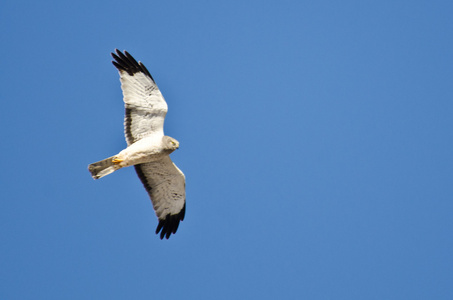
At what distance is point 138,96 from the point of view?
1305 centimetres

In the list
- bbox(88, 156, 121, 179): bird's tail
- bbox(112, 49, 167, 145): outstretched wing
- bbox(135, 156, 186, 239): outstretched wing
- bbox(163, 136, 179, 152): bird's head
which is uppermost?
bbox(112, 49, 167, 145): outstretched wing

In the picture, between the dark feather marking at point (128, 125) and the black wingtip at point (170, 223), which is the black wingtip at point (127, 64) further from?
the black wingtip at point (170, 223)

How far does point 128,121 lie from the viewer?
520 inches

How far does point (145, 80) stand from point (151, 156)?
67.8 inches

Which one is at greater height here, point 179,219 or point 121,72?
point 121,72

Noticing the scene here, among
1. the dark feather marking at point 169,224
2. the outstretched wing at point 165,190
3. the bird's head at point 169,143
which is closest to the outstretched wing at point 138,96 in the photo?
the bird's head at point 169,143

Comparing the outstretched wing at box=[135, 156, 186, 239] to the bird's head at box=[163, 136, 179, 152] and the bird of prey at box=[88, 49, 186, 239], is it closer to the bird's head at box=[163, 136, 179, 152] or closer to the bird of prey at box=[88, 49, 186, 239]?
the bird of prey at box=[88, 49, 186, 239]

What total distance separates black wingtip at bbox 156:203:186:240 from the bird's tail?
2.12 meters

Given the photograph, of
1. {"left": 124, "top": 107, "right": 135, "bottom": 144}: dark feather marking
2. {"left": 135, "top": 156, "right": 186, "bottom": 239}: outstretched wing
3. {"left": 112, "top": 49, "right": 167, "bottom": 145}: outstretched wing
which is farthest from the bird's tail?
{"left": 135, "top": 156, "right": 186, "bottom": 239}: outstretched wing

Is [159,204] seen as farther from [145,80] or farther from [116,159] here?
[145,80]

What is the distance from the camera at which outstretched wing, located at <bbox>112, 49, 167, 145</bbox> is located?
13.0 meters

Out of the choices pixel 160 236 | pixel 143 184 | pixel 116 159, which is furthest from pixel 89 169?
pixel 160 236

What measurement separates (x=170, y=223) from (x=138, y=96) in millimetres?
3425

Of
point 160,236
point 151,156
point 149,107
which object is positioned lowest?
point 160,236
